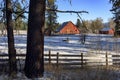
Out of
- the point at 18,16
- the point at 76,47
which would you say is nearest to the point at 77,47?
the point at 76,47

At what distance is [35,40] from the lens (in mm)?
13539

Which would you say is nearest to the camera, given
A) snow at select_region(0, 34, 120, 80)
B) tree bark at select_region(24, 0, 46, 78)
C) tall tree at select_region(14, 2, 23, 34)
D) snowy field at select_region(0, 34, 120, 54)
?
tree bark at select_region(24, 0, 46, 78)

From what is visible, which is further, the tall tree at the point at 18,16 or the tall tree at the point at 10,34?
the tall tree at the point at 18,16

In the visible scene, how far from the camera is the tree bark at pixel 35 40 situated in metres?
13.5

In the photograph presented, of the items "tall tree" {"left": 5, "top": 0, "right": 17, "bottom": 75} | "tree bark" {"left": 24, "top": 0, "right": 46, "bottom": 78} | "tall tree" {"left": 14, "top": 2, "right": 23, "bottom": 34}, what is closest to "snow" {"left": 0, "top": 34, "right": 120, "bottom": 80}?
"tall tree" {"left": 5, "top": 0, "right": 17, "bottom": 75}

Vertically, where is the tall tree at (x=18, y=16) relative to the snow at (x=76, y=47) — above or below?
above

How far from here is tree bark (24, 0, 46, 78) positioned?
1354 centimetres

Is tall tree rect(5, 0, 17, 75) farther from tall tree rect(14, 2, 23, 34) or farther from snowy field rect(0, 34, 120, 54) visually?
snowy field rect(0, 34, 120, 54)

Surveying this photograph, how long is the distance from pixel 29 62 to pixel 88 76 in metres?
2.58

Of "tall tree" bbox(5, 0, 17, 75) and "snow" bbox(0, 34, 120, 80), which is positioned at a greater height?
"tall tree" bbox(5, 0, 17, 75)

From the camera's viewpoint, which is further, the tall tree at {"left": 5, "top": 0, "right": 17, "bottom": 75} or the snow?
the snow

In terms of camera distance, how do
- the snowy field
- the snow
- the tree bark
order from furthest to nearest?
the snowy field < the snow < the tree bark

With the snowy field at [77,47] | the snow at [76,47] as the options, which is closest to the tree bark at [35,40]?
the snow at [76,47]

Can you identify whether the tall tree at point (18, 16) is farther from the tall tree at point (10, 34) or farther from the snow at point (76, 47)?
the snow at point (76, 47)
